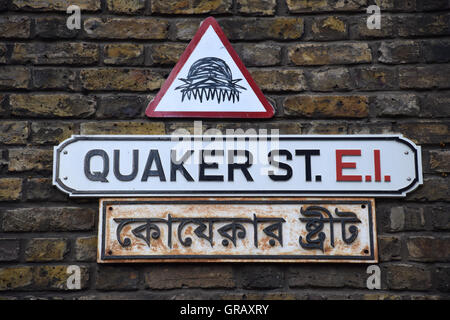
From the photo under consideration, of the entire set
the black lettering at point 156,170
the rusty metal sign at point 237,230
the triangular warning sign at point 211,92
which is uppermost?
the triangular warning sign at point 211,92

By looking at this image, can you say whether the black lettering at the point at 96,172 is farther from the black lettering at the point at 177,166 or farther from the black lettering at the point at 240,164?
the black lettering at the point at 240,164

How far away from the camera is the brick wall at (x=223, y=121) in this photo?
61.0 inches

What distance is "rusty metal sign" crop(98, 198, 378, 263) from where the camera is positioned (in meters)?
1.55

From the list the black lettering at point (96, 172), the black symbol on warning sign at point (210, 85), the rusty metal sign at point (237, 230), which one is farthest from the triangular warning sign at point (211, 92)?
the rusty metal sign at point (237, 230)

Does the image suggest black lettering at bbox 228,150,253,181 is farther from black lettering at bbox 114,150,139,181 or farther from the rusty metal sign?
black lettering at bbox 114,150,139,181

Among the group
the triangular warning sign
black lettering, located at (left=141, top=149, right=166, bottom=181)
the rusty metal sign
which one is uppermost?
the triangular warning sign

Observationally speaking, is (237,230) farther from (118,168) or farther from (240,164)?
(118,168)

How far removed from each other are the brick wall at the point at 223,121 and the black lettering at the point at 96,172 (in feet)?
0.31

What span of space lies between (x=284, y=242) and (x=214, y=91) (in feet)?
2.10

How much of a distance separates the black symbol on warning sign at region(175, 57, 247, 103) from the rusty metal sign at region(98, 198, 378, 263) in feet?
1.33

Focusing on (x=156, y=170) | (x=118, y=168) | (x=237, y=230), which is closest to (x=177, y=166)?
(x=156, y=170)

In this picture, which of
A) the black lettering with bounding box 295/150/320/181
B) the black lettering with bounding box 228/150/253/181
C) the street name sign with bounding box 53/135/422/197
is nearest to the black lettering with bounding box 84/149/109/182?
the street name sign with bounding box 53/135/422/197
